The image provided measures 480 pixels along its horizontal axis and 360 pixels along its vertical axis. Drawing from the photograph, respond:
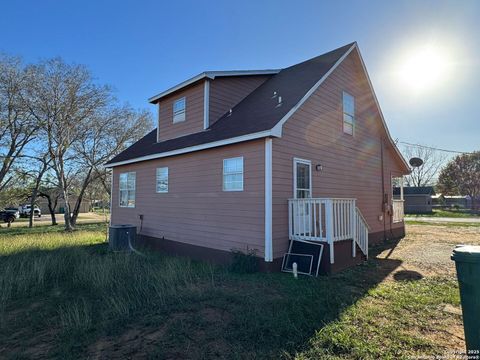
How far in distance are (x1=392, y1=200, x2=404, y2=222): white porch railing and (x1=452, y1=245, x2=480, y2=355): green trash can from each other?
1021 cm

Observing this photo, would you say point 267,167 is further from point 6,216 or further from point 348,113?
point 6,216

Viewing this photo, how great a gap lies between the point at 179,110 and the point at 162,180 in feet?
8.73

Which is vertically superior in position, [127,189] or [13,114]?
[13,114]

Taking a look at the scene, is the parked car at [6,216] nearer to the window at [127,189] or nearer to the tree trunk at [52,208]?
the tree trunk at [52,208]

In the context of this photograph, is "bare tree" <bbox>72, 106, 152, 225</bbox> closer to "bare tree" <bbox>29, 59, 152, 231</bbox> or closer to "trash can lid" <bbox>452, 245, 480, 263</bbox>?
"bare tree" <bbox>29, 59, 152, 231</bbox>

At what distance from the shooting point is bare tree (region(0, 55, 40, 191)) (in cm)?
1722

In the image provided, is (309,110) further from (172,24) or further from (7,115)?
(7,115)

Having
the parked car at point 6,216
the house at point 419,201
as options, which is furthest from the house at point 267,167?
the house at point 419,201

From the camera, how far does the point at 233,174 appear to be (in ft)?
24.1

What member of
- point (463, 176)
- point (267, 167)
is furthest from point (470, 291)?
point (463, 176)

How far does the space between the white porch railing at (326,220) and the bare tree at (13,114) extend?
18388 mm

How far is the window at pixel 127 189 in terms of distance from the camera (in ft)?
37.7

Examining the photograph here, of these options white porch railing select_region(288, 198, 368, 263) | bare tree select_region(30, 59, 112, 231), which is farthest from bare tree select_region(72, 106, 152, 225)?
white porch railing select_region(288, 198, 368, 263)

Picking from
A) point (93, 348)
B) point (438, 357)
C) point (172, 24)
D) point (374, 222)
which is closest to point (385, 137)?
point (374, 222)
